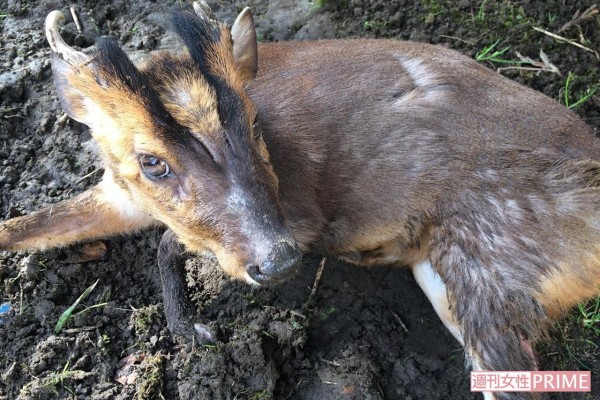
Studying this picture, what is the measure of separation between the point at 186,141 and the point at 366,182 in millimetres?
1295

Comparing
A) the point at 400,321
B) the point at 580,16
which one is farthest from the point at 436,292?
the point at 580,16

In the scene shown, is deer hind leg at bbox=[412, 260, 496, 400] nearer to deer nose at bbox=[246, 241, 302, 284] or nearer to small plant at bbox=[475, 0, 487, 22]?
deer nose at bbox=[246, 241, 302, 284]

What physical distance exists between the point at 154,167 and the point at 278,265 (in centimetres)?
85

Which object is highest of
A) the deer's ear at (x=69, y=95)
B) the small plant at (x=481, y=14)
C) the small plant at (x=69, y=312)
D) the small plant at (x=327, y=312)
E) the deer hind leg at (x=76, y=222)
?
the deer's ear at (x=69, y=95)

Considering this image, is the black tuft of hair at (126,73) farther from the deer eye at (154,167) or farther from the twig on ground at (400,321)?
the twig on ground at (400,321)

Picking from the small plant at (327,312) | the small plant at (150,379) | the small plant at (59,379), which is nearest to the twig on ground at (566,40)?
the small plant at (327,312)

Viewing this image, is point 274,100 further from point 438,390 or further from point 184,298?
point 438,390

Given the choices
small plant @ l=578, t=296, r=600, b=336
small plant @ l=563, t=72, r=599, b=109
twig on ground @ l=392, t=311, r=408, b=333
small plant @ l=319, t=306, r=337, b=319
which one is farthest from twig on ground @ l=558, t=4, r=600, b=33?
small plant @ l=319, t=306, r=337, b=319

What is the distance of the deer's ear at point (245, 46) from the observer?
379 centimetres

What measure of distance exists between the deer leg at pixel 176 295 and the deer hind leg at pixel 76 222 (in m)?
0.29

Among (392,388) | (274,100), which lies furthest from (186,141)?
(392,388)

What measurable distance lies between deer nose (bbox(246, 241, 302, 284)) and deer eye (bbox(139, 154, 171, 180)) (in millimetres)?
674

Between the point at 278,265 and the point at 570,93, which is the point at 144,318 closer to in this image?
the point at 278,265

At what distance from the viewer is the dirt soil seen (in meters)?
3.91
